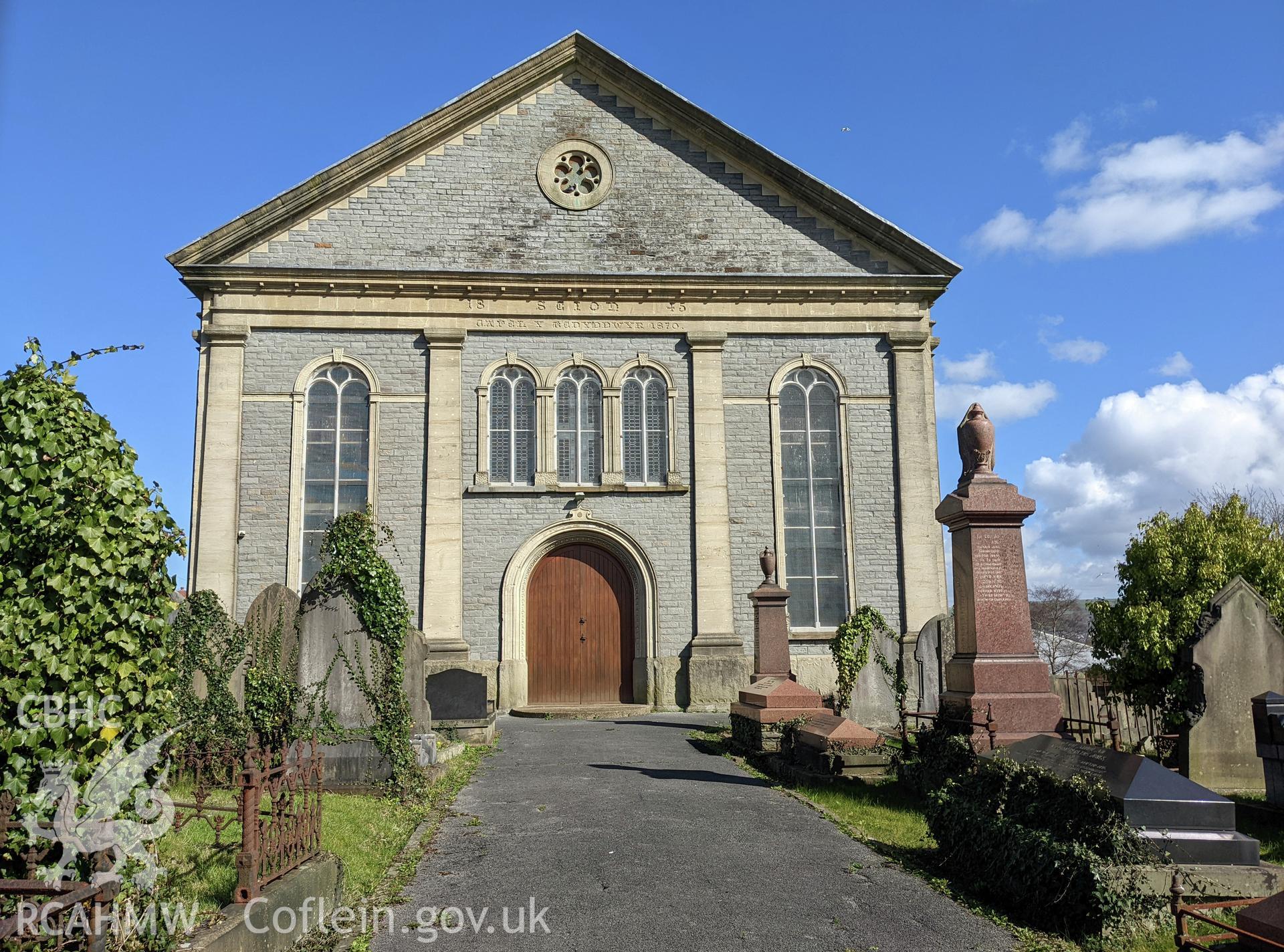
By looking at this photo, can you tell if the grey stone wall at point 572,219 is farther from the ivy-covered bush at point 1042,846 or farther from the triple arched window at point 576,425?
the ivy-covered bush at point 1042,846

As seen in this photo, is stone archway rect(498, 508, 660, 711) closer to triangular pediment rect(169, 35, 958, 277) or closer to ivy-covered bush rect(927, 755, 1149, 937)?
triangular pediment rect(169, 35, 958, 277)

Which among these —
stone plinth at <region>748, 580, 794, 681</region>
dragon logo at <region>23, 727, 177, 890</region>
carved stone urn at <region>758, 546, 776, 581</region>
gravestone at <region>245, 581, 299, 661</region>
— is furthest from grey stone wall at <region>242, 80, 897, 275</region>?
dragon logo at <region>23, 727, 177, 890</region>

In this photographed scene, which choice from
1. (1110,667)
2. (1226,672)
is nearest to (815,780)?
(1226,672)

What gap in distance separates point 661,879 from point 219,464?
1502 cm

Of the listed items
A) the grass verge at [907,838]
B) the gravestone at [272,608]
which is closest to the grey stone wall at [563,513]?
the grass verge at [907,838]

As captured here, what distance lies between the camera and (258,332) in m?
19.5

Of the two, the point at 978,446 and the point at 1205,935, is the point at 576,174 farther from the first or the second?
the point at 1205,935

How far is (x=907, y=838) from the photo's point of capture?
307 inches

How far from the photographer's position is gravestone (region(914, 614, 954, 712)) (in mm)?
14844

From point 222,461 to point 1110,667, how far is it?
16286 millimetres

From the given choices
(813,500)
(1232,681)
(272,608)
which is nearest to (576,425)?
(813,500)

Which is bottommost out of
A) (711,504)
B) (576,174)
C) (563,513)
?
(563,513)

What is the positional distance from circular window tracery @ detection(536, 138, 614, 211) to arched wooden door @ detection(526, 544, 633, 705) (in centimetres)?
752

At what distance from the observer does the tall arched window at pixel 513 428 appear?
1953cm
